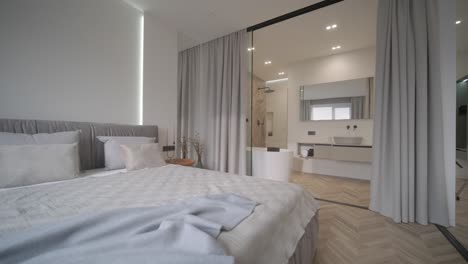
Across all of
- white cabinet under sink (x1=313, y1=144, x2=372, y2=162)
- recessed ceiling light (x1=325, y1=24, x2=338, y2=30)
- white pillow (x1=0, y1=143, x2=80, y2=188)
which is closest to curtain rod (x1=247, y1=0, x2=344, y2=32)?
recessed ceiling light (x1=325, y1=24, x2=338, y2=30)

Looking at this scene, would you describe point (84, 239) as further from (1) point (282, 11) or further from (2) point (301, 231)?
(1) point (282, 11)

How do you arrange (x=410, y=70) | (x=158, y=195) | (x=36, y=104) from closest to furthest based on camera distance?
(x=158, y=195) → (x=36, y=104) → (x=410, y=70)

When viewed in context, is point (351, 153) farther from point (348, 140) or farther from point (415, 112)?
point (415, 112)

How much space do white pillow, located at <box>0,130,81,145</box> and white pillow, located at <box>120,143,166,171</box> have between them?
43cm

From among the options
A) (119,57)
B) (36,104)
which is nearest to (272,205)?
(36,104)

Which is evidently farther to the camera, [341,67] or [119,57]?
[341,67]

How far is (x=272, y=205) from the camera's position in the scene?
1.02 metres

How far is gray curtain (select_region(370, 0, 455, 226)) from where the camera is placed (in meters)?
1.77

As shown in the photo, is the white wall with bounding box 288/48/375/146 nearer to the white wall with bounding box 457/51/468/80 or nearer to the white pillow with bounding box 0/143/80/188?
the white wall with bounding box 457/51/468/80

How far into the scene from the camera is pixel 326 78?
411cm

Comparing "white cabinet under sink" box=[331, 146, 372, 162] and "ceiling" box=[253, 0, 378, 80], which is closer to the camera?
"ceiling" box=[253, 0, 378, 80]

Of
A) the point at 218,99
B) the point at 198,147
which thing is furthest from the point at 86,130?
the point at 218,99

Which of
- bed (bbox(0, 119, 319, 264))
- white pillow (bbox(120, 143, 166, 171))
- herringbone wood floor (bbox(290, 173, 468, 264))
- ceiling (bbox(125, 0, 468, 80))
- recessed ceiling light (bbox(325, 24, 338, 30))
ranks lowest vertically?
herringbone wood floor (bbox(290, 173, 468, 264))

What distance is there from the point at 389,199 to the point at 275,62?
367 cm
